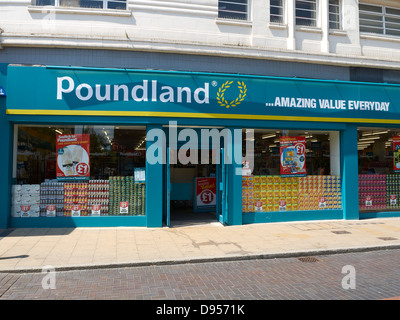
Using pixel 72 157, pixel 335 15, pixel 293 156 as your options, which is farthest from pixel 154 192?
pixel 335 15

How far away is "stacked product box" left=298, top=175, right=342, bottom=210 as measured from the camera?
11.1m

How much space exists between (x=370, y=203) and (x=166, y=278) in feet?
29.5

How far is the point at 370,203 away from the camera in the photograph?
11.8 metres

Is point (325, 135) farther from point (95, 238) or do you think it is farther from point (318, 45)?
point (95, 238)

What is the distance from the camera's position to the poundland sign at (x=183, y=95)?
9.43 meters

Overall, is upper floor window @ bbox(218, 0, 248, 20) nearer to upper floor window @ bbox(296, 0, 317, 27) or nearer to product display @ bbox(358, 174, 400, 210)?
upper floor window @ bbox(296, 0, 317, 27)

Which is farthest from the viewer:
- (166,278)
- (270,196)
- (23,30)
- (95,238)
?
(270,196)

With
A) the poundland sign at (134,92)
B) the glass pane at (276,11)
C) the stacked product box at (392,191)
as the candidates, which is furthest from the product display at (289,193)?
Answer: the glass pane at (276,11)

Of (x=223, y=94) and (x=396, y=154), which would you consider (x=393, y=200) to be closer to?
(x=396, y=154)

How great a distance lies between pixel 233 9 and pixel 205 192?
6.57 metres

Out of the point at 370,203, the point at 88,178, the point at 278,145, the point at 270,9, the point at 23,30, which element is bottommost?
the point at 370,203

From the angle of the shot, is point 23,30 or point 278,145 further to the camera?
point 278,145
